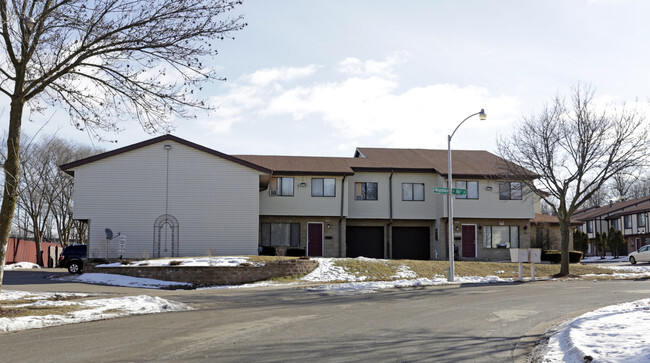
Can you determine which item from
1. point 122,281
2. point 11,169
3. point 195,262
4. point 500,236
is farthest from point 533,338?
point 500,236

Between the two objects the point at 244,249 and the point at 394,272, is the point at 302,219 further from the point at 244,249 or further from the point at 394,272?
the point at 394,272


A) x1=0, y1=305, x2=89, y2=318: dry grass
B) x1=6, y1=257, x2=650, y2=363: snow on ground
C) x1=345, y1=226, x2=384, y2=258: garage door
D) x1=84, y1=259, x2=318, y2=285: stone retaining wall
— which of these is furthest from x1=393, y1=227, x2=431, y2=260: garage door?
x1=0, y1=305, x2=89, y2=318: dry grass

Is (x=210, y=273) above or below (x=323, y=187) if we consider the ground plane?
below

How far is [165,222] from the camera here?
33375 millimetres

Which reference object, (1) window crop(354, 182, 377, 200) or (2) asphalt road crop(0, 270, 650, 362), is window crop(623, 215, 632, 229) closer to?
(1) window crop(354, 182, 377, 200)

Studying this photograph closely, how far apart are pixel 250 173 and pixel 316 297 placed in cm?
1627

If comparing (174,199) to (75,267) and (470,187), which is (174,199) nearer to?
(75,267)

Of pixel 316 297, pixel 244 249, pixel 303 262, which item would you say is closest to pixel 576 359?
pixel 316 297

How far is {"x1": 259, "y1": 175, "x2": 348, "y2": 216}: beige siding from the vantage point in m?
38.2

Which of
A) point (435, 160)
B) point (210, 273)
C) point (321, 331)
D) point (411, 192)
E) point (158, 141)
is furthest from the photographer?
point (435, 160)

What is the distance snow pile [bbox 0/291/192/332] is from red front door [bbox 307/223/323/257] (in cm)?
2139

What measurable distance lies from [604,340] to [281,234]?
30.2 metres

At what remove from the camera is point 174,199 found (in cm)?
3359

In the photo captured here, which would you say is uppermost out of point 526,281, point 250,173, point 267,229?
point 250,173
